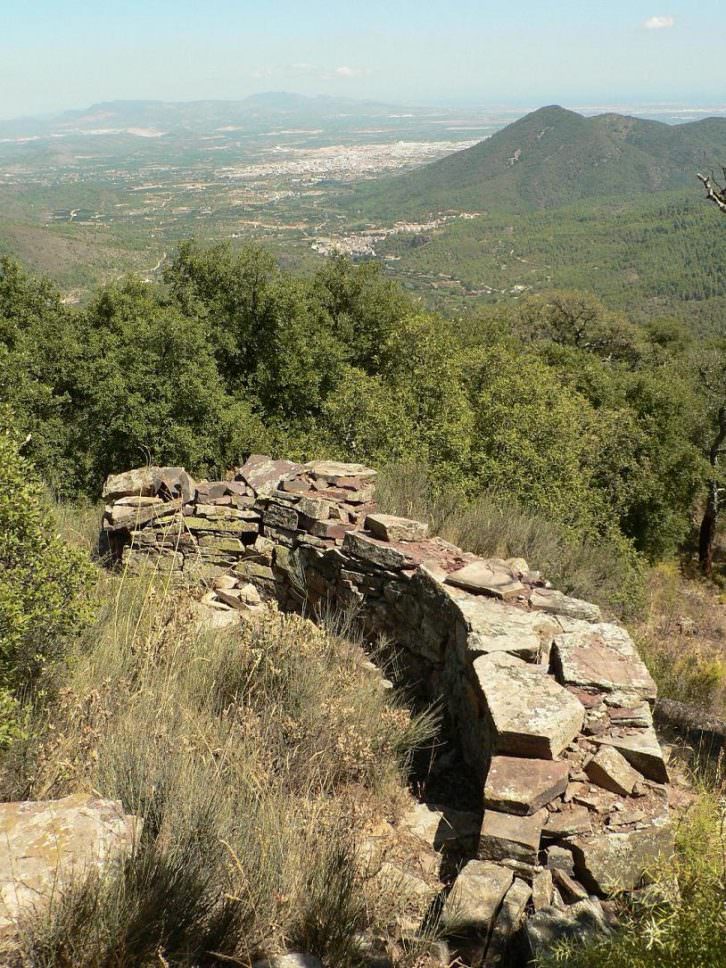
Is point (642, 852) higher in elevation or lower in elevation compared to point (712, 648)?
higher

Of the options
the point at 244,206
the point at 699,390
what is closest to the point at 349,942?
the point at 699,390

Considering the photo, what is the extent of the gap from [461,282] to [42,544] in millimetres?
122484

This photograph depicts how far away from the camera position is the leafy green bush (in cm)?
373

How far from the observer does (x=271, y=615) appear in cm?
485

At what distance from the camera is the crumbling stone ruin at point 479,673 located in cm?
319

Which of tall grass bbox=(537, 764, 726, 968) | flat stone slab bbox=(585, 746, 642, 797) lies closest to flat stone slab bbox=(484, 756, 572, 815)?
flat stone slab bbox=(585, 746, 642, 797)

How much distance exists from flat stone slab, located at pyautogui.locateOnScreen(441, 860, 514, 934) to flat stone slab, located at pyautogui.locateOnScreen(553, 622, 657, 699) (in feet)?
4.66

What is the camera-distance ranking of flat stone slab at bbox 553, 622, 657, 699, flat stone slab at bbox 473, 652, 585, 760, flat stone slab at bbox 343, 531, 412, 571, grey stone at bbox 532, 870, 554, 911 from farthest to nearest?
flat stone slab at bbox 343, 531, 412, 571 < flat stone slab at bbox 553, 622, 657, 699 < flat stone slab at bbox 473, 652, 585, 760 < grey stone at bbox 532, 870, 554, 911

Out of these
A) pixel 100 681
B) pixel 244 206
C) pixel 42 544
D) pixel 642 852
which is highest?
pixel 244 206

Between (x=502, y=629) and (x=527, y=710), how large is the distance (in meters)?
0.90

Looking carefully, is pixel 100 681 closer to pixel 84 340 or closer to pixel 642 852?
pixel 642 852

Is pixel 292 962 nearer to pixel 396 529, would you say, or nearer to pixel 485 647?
pixel 485 647

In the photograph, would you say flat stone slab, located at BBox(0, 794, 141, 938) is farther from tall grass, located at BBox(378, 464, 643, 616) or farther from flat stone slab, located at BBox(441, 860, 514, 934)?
tall grass, located at BBox(378, 464, 643, 616)

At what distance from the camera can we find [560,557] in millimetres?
7973
